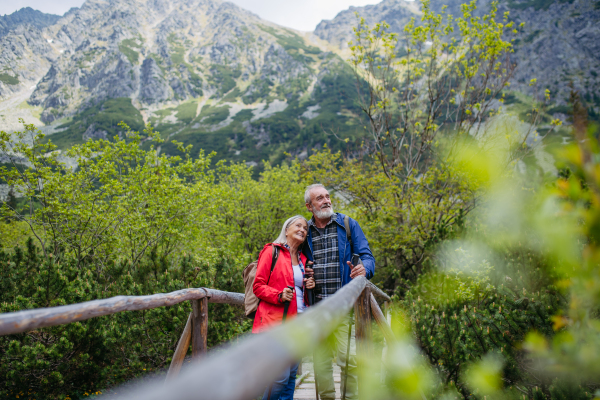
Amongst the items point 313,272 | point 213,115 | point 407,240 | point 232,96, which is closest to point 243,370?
point 313,272

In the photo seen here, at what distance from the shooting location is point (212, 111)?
160000 mm

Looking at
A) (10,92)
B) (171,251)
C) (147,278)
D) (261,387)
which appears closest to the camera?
(261,387)

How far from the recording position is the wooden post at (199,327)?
3223 millimetres

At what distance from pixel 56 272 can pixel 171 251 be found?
598 centimetres

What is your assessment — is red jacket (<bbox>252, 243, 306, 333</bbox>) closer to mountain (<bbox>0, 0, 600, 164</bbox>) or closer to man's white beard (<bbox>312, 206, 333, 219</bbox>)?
man's white beard (<bbox>312, 206, 333, 219</bbox>)

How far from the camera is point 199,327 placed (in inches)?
130

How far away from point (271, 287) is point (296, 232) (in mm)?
604

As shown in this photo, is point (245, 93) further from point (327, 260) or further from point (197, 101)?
point (327, 260)

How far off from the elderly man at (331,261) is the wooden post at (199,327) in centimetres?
116

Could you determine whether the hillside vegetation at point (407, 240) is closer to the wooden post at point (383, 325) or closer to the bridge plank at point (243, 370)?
Answer: the wooden post at point (383, 325)

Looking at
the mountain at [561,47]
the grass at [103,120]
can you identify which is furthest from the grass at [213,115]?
the mountain at [561,47]

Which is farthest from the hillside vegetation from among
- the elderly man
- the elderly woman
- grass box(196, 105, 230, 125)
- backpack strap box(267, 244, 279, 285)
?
grass box(196, 105, 230, 125)

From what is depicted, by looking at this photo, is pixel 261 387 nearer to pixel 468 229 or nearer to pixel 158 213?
pixel 468 229

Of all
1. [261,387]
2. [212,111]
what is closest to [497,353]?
[261,387]
